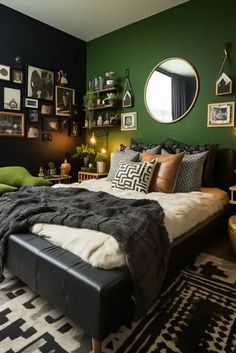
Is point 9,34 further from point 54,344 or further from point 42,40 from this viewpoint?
point 54,344

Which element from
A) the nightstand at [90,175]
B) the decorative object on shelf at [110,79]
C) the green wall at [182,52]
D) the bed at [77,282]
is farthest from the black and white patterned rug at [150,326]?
the decorative object on shelf at [110,79]

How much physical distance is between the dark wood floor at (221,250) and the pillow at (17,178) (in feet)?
6.36

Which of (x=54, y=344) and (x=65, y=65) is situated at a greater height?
(x=65, y=65)

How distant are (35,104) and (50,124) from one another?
1.24 feet

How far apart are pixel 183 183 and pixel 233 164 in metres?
0.67

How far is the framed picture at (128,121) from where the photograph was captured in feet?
11.8

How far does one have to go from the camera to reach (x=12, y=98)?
132 inches

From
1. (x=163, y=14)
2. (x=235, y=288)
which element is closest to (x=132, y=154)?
(x=235, y=288)

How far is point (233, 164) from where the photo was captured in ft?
8.93

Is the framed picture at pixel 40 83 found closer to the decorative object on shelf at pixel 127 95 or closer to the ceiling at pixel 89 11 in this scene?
the ceiling at pixel 89 11

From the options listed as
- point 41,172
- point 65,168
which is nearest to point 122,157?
point 65,168

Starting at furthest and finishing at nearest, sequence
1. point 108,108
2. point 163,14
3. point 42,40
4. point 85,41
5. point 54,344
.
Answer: point 85,41 < point 108,108 < point 42,40 < point 163,14 < point 54,344

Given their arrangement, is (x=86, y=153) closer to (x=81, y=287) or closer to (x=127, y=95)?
(x=127, y=95)

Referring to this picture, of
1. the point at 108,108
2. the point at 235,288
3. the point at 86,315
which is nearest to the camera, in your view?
the point at 86,315
